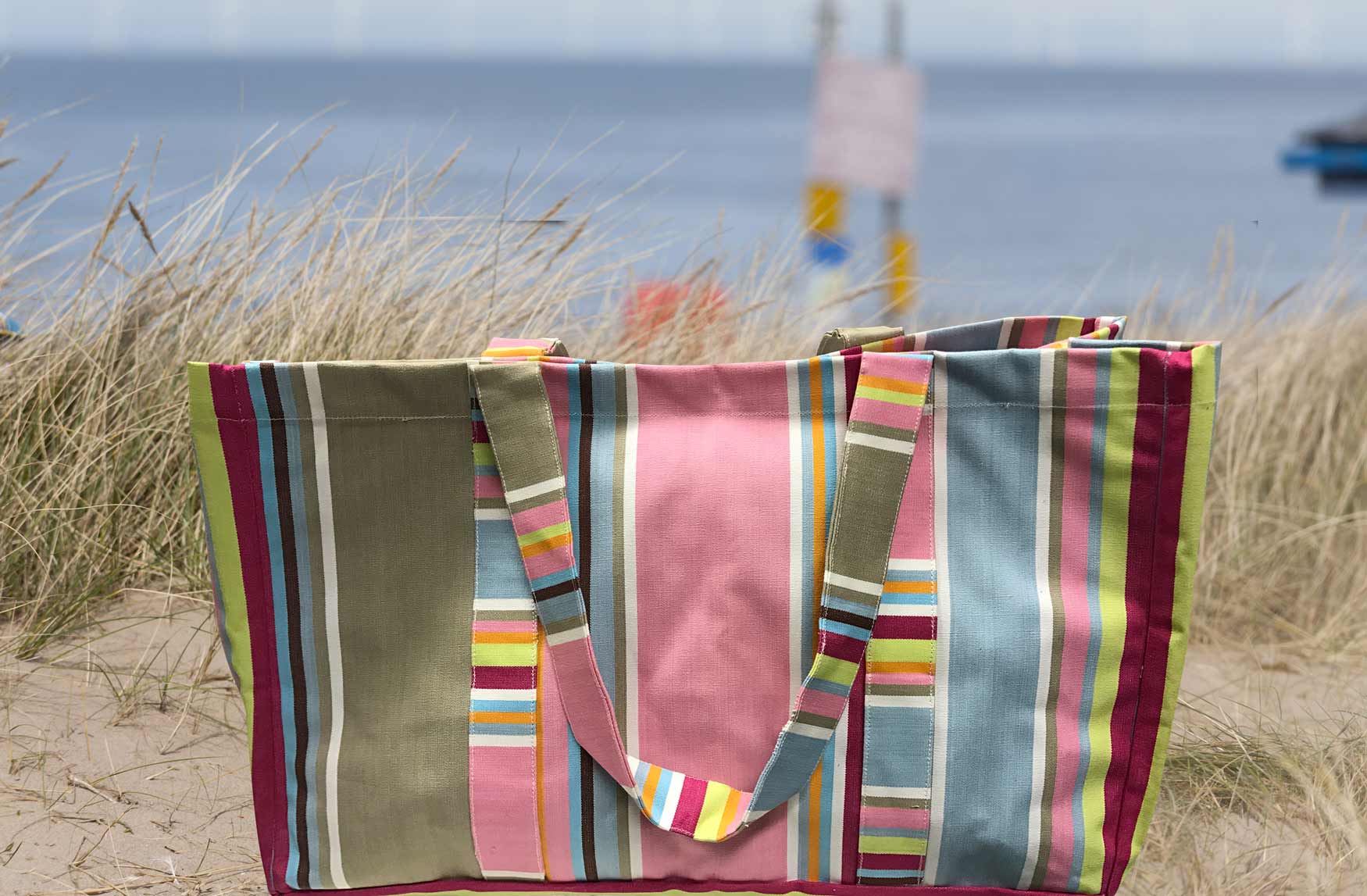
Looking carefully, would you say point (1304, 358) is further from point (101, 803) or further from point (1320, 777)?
point (101, 803)

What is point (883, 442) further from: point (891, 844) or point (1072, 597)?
point (891, 844)

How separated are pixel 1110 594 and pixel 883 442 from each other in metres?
0.35

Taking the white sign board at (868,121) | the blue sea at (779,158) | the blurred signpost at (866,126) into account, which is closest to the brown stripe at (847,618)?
the blue sea at (779,158)

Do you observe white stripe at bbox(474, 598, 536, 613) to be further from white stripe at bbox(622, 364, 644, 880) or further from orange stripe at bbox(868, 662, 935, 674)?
orange stripe at bbox(868, 662, 935, 674)

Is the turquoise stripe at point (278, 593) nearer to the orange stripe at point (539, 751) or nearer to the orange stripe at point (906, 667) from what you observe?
the orange stripe at point (539, 751)

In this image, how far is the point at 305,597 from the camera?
1.47 meters

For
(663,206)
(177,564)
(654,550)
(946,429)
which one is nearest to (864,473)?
(946,429)

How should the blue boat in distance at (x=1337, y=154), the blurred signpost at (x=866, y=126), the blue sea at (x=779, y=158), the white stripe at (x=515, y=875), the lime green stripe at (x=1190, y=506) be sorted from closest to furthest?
the lime green stripe at (x=1190, y=506) → the white stripe at (x=515, y=875) → the blue sea at (x=779, y=158) → the blurred signpost at (x=866, y=126) → the blue boat in distance at (x=1337, y=154)

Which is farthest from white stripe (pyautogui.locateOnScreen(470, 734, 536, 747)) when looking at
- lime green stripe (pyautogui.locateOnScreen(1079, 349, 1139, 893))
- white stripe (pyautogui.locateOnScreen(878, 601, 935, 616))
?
lime green stripe (pyautogui.locateOnScreen(1079, 349, 1139, 893))

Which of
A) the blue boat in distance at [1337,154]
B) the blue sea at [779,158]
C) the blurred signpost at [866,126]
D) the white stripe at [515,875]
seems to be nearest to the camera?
the white stripe at [515,875]

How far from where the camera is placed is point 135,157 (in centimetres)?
271

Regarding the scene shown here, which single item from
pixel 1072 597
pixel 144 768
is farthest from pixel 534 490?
pixel 144 768

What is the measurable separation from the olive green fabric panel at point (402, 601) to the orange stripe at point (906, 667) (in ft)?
1.68

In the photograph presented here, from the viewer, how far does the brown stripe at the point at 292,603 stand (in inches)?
56.2
